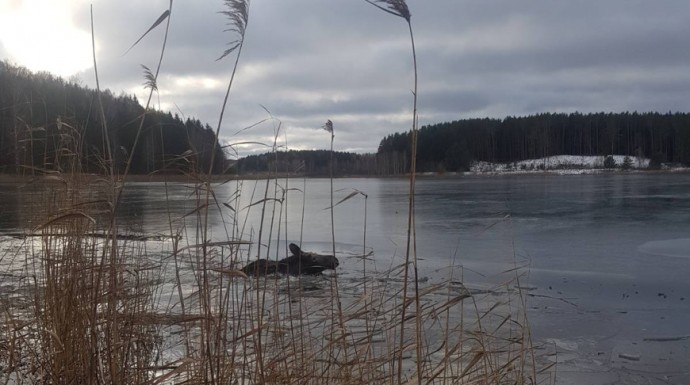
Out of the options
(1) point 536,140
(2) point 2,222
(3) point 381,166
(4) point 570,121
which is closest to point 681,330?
(3) point 381,166

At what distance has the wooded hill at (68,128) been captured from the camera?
4.00 metres

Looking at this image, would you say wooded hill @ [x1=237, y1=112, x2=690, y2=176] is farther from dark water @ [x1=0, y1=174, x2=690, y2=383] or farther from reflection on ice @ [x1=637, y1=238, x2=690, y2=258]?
reflection on ice @ [x1=637, y1=238, x2=690, y2=258]

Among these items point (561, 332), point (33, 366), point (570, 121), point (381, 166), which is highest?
point (570, 121)

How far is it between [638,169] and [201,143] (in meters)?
99.4

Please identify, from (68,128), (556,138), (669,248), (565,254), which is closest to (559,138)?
(556,138)

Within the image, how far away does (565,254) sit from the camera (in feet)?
42.4

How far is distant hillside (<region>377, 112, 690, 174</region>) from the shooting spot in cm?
9469

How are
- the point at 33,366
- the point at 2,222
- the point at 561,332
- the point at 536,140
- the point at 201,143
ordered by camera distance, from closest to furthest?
the point at 201,143 < the point at 33,366 < the point at 561,332 < the point at 2,222 < the point at 536,140

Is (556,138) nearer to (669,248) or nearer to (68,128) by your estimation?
(669,248)

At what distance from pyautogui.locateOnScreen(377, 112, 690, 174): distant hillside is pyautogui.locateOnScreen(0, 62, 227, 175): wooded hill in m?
88.0

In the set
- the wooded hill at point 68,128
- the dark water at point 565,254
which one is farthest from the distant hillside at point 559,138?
the wooded hill at point 68,128

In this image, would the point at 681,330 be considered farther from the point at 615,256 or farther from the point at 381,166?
the point at 615,256

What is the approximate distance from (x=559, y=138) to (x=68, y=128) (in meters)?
111

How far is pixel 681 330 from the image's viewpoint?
7.04 meters
